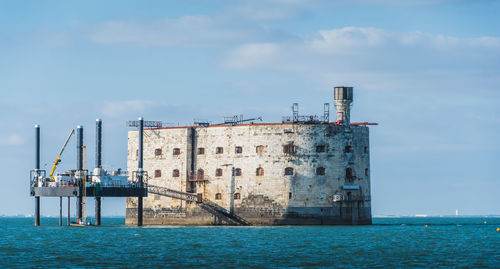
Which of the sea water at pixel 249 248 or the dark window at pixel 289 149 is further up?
the dark window at pixel 289 149

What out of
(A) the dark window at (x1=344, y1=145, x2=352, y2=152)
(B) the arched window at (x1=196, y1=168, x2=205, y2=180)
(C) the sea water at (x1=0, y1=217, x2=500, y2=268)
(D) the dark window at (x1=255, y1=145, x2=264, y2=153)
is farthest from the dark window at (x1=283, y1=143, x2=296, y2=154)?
(B) the arched window at (x1=196, y1=168, x2=205, y2=180)

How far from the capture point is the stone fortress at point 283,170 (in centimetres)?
8569

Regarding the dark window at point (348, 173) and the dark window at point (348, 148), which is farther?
the dark window at point (348, 173)

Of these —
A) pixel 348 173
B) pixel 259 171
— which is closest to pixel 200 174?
pixel 259 171

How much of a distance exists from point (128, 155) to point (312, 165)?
21016 mm

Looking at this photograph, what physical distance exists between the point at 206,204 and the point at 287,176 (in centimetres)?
914

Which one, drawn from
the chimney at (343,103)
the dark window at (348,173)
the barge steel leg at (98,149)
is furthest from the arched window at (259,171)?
the barge steel leg at (98,149)

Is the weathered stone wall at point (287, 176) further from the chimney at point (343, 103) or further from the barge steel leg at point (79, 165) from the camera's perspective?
the barge steel leg at point (79, 165)

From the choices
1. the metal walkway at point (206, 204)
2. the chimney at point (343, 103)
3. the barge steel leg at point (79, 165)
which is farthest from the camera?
the chimney at point (343, 103)

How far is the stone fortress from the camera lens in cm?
8569

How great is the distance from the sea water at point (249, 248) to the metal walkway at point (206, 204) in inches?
146

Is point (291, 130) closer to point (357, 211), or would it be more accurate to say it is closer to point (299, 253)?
point (357, 211)

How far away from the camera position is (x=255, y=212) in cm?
8669

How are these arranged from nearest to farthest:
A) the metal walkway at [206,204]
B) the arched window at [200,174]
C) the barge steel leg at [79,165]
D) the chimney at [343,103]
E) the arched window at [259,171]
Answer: the barge steel leg at [79,165]
the arched window at [259,171]
the metal walkway at [206,204]
the chimney at [343,103]
the arched window at [200,174]
